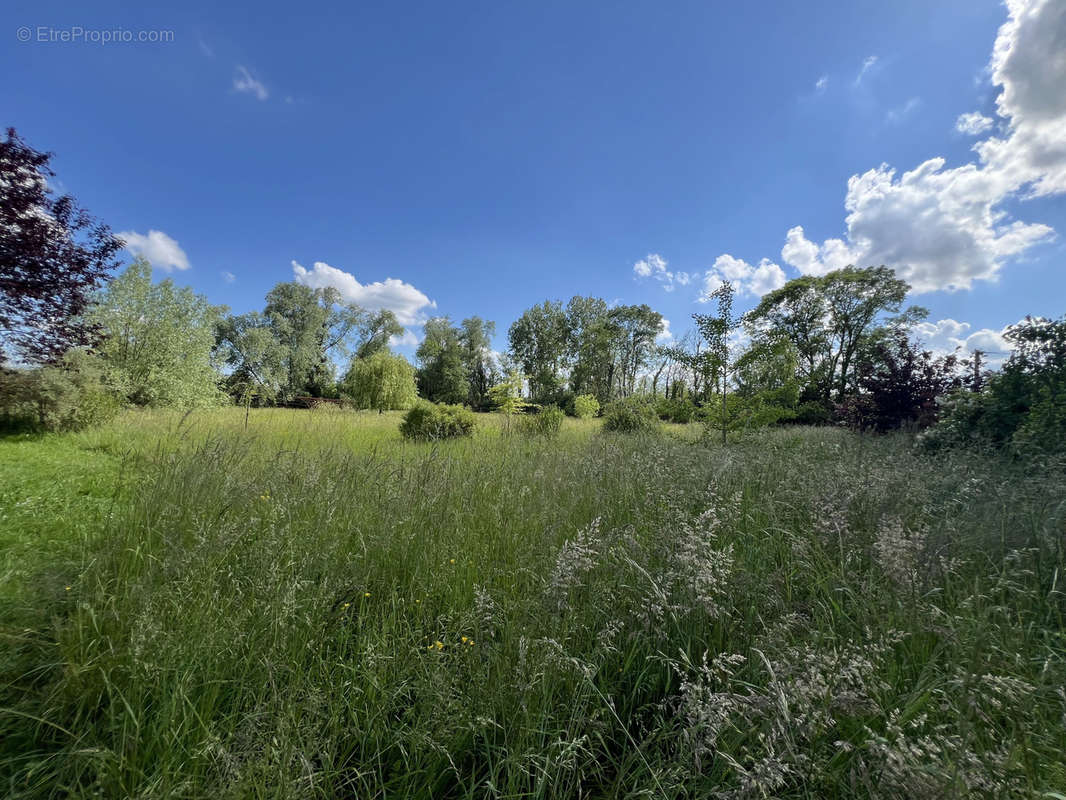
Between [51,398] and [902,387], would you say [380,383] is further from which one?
[902,387]

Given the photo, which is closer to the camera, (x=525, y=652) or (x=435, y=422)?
(x=525, y=652)

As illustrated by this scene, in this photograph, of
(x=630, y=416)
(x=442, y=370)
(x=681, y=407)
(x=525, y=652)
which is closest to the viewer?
(x=525, y=652)

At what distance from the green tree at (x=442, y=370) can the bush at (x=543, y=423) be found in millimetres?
26628

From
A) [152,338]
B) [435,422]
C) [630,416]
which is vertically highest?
[152,338]

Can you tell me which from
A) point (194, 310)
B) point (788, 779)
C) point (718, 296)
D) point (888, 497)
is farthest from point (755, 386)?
point (194, 310)

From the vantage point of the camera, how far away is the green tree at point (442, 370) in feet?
120

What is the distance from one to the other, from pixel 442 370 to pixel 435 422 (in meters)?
29.2

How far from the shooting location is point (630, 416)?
10500mm

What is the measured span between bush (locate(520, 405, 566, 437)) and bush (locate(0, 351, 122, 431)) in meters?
8.41

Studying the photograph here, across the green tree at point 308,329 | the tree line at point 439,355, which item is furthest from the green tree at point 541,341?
the green tree at point 308,329

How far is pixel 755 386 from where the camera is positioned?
777cm

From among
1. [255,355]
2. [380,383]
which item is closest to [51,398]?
[380,383]

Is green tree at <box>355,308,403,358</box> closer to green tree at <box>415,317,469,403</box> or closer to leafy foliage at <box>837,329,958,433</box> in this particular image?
green tree at <box>415,317,469,403</box>

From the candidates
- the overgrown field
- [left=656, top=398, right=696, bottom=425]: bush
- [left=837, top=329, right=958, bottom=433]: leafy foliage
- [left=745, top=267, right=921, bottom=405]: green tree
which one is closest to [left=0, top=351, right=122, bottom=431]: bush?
the overgrown field
